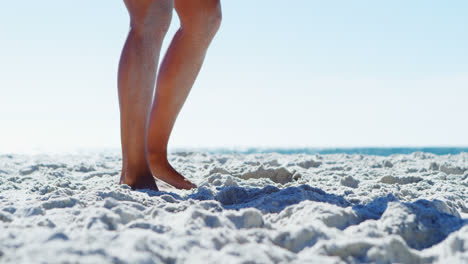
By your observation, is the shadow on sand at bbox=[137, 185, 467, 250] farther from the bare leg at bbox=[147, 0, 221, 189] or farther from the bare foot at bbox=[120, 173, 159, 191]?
the bare leg at bbox=[147, 0, 221, 189]

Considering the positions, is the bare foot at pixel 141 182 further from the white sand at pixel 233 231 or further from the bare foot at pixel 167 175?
the bare foot at pixel 167 175

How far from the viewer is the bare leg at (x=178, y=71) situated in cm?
224

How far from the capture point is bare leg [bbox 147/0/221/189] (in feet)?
7.35

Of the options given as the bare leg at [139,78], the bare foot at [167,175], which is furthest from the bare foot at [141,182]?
the bare foot at [167,175]

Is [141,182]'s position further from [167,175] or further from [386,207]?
[386,207]

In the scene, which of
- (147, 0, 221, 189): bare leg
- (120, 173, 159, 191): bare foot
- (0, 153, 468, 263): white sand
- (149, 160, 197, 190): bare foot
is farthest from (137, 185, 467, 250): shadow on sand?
(147, 0, 221, 189): bare leg

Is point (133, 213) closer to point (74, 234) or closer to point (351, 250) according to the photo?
point (74, 234)

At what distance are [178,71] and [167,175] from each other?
0.55m

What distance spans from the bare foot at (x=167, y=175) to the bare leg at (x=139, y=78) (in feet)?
1.06

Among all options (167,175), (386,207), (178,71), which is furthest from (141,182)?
(386,207)

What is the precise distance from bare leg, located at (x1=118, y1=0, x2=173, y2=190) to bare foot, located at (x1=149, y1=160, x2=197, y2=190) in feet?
1.06

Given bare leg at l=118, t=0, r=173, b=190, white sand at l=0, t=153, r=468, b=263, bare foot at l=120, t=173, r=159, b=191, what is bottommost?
white sand at l=0, t=153, r=468, b=263

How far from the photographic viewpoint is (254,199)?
1.60 m

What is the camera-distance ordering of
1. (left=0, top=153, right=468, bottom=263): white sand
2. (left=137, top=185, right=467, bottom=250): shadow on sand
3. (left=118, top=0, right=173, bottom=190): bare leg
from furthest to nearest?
Result: (left=118, top=0, right=173, bottom=190): bare leg → (left=137, top=185, right=467, bottom=250): shadow on sand → (left=0, top=153, right=468, bottom=263): white sand
